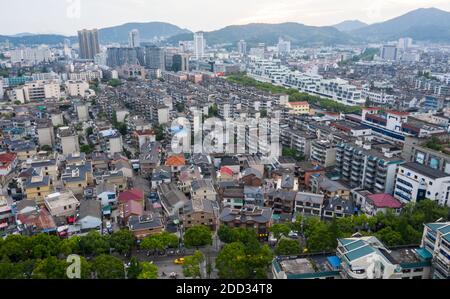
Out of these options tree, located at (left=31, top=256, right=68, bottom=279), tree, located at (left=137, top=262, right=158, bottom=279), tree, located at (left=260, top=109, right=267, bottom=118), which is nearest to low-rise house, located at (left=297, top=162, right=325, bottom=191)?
tree, located at (left=137, top=262, right=158, bottom=279)

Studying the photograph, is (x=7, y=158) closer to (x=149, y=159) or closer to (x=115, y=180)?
(x=115, y=180)

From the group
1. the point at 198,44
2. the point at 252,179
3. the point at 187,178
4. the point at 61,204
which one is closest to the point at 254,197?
the point at 252,179

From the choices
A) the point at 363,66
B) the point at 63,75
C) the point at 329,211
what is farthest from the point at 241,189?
the point at 363,66

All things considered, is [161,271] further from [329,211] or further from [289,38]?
[289,38]

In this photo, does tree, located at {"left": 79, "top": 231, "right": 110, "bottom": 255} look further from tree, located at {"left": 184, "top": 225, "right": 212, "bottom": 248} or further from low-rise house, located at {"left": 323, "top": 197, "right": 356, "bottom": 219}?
low-rise house, located at {"left": 323, "top": 197, "right": 356, "bottom": 219}

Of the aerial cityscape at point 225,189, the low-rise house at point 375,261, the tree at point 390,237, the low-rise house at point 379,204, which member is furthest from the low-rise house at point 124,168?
the tree at point 390,237
